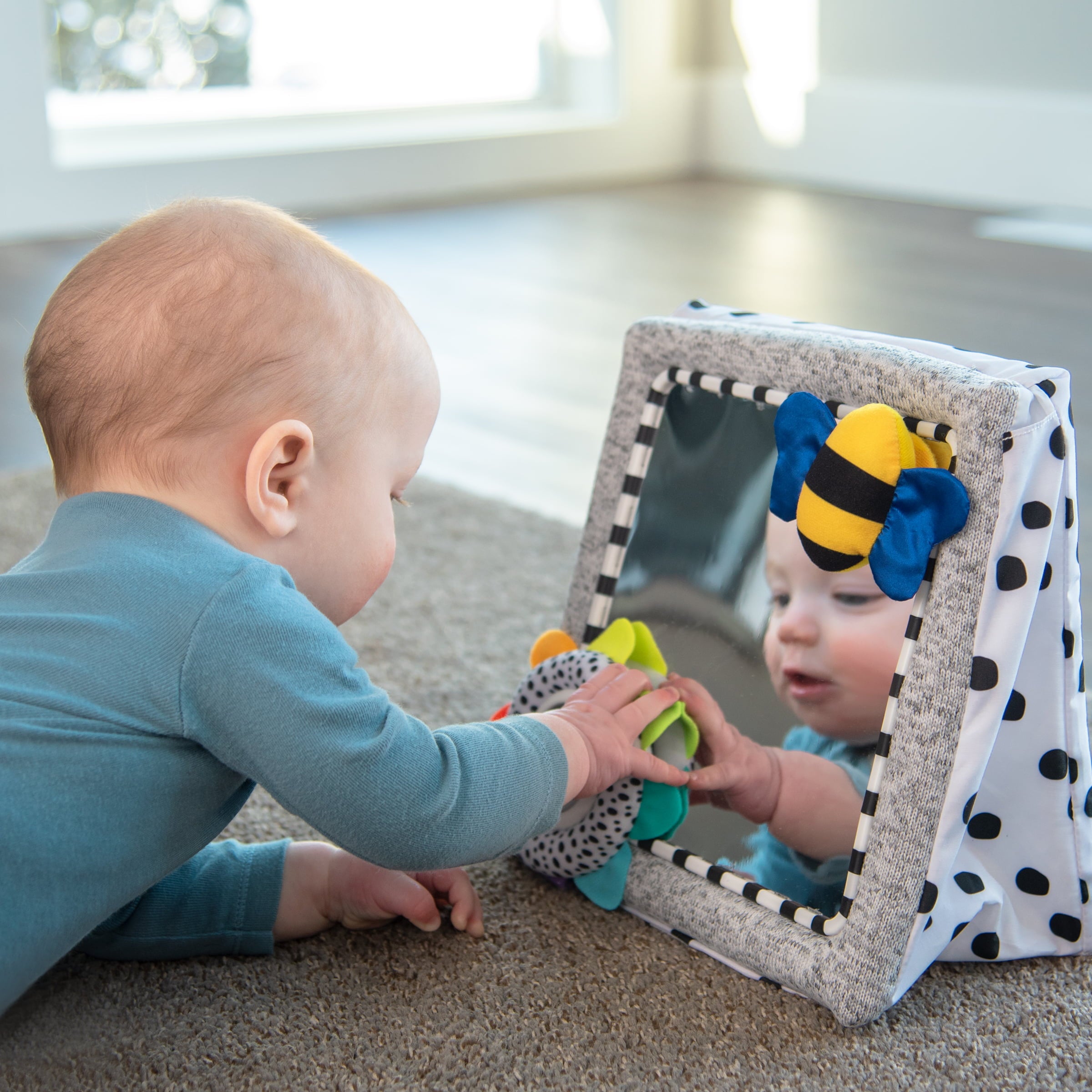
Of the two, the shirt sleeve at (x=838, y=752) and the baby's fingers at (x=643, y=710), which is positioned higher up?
the baby's fingers at (x=643, y=710)

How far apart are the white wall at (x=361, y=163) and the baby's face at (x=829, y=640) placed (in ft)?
8.67

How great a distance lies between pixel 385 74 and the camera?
3.99m

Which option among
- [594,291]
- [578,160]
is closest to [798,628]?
[594,291]

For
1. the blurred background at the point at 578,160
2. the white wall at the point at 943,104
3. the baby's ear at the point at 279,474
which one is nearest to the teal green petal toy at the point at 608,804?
the baby's ear at the point at 279,474

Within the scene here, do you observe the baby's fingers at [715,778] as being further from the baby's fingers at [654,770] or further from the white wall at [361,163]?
the white wall at [361,163]

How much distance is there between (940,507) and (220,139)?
330 cm

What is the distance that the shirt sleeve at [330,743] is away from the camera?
0.60 m

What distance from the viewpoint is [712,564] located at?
82 centimetres

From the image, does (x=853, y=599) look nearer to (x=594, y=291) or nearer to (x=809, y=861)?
(x=809, y=861)

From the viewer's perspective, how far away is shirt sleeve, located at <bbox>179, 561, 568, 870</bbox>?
597 mm

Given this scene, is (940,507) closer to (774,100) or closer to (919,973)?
(919,973)

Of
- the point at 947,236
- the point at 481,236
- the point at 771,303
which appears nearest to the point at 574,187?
the point at 481,236

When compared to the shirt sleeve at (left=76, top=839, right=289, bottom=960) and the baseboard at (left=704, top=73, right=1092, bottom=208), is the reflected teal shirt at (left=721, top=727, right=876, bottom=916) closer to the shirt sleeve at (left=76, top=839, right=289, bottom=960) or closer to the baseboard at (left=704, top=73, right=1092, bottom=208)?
the shirt sleeve at (left=76, top=839, right=289, bottom=960)

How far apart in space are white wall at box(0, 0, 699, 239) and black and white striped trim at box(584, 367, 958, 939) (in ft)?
8.22
